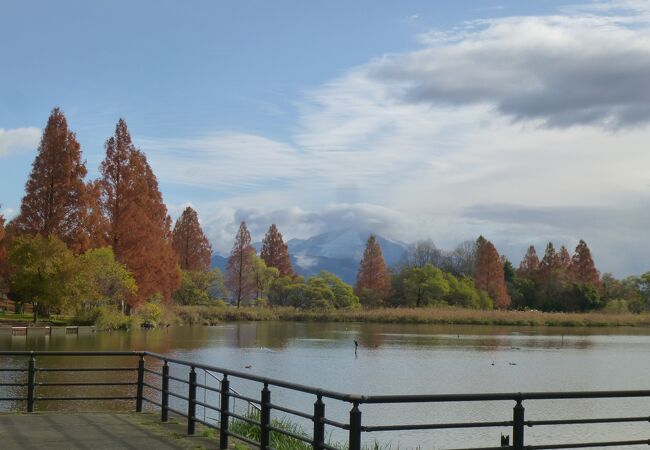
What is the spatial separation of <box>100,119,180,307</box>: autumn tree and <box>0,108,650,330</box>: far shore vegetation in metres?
0.09

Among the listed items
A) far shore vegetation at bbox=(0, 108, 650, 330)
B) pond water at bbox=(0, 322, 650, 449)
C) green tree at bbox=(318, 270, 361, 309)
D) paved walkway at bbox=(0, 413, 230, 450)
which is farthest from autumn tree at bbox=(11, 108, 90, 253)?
paved walkway at bbox=(0, 413, 230, 450)

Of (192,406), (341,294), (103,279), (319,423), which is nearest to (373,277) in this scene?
(341,294)

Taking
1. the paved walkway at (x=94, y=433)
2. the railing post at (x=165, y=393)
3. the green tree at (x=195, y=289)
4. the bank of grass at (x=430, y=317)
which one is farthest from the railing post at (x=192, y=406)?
the green tree at (x=195, y=289)

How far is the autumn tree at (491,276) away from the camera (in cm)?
10306


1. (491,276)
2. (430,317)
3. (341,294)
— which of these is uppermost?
(491,276)

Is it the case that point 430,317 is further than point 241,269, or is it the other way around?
point 241,269

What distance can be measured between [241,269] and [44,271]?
165 feet

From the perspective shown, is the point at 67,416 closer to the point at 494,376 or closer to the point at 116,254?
the point at 494,376

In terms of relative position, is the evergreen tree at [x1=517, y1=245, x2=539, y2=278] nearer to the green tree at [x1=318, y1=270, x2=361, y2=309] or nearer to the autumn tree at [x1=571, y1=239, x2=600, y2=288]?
the autumn tree at [x1=571, y1=239, x2=600, y2=288]

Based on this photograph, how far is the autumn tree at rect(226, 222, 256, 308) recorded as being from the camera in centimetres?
9950

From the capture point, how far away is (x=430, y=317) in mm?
79438

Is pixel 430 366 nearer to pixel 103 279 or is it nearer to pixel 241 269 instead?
pixel 103 279

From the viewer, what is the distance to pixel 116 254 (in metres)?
60.0

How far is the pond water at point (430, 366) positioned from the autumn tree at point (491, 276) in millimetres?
41245
